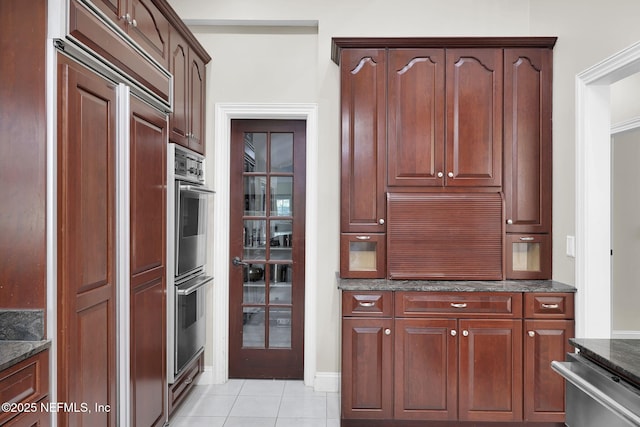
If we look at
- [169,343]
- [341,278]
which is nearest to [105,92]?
[169,343]

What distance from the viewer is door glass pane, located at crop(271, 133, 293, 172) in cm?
321

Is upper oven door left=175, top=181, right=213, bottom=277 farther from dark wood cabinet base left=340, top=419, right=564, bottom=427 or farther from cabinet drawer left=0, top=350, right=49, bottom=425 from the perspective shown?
dark wood cabinet base left=340, top=419, right=564, bottom=427

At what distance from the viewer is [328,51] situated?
2.96 metres

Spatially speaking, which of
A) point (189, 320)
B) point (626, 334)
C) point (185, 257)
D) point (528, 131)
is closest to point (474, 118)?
point (528, 131)

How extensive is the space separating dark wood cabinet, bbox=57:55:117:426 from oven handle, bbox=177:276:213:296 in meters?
0.72

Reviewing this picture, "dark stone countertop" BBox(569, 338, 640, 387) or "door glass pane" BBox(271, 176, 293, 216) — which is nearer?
"dark stone countertop" BBox(569, 338, 640, 387)

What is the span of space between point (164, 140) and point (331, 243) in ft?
4.66

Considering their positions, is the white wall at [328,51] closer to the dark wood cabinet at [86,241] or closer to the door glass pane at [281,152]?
the door glass pane at [281,152]

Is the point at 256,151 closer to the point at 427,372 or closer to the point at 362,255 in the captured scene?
the point at 362,255

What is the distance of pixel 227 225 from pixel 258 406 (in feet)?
4.59

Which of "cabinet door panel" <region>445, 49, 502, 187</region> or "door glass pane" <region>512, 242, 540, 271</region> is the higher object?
"cabinet door panel" <region>445, 49, 502, 187</region>

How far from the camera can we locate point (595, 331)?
2.33 m

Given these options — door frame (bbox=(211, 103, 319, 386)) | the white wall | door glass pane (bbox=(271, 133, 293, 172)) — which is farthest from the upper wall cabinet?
door glass pane (bbox=(271, 133, 293, 172))

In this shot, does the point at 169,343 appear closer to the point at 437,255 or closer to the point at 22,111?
the point at 22,111
